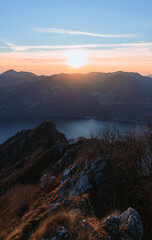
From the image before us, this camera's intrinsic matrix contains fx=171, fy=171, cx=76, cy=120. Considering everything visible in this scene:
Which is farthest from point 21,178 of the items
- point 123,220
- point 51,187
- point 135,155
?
point 123,220

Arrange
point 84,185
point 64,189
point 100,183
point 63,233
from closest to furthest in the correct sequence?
1. point 63,233
2. point 100,183
3. point 84,185
4. point 64,189

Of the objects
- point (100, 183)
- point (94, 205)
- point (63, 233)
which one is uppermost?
point (63, 233)

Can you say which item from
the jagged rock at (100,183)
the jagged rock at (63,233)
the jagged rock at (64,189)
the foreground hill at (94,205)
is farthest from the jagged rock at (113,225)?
the jagged rock at (64,189)

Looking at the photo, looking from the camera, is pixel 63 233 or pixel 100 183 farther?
pixel 100 183

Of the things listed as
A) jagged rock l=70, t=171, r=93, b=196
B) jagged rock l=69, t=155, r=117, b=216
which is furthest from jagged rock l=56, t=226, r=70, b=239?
jagged rock l=70, t=171, r=93, b=196

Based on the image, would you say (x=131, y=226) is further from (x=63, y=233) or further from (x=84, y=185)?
(x=84, y=185)

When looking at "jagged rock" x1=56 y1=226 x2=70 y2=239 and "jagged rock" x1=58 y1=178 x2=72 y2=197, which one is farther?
"jagged rock" x1=58 y1=178 x2=72 y2=197

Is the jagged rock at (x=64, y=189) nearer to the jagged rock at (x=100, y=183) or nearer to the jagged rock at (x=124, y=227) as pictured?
the jagged rock at (x=100, y=183)

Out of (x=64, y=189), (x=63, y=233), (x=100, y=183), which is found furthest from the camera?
(x=64, y=189)

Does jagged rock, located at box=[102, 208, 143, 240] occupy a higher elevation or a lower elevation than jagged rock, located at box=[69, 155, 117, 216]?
higher

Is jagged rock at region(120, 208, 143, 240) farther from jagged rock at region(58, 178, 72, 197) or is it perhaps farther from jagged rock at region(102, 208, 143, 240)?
jagged rock at region(58, 178, 72, 197)

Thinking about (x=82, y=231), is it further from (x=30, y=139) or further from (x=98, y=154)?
(x=30, y=139)

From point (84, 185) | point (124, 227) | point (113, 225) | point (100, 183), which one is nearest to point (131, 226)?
point (124, 227)

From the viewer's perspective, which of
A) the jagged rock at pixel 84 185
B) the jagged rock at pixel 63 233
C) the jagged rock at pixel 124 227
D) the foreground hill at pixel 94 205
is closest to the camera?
the jagged rock at pixel 63 233
